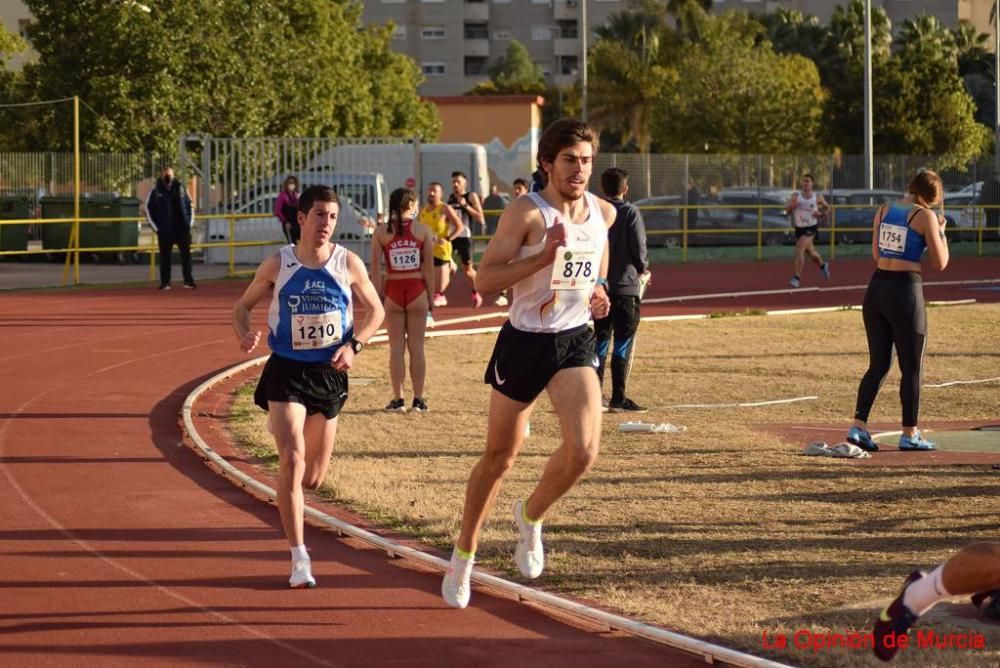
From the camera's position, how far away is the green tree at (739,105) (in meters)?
59.6

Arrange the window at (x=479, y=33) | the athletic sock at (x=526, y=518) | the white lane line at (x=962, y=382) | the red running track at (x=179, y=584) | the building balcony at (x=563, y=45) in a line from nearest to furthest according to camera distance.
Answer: the red running track at (x=179, y=584)
the athletic sock at (x=526, y=518)
the white lane line at (x=962, y=382)
the building balcony at (x=563, y=45)
the window at (x=479, y=33)

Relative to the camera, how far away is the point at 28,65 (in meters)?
44.1

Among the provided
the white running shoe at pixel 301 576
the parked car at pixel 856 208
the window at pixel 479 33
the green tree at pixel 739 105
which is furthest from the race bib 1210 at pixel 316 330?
the window at pixel 479 33

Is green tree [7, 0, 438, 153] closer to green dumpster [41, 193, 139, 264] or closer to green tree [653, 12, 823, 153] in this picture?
green dumpster [41, 193, 139, 264]

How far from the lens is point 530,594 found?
718 centimetres

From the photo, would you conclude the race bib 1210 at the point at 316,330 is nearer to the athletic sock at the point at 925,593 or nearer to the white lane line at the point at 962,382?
the athletic sock at the point at 925,593

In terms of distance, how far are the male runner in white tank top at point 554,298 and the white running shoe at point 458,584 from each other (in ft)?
1.63

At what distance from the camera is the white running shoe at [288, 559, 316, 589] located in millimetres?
7551

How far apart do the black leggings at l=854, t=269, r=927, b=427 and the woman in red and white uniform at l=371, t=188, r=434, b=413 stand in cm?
376

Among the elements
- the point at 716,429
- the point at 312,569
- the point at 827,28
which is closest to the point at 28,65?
the point at 716,429

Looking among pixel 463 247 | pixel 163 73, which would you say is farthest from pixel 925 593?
pixel 163 73

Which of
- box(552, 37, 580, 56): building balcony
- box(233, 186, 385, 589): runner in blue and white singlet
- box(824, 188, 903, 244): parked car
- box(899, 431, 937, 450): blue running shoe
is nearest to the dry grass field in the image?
box(899, 431, 937, 450): blue running shoe

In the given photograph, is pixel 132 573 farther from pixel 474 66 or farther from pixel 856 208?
pixel 474 66

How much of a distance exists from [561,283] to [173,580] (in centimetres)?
261
